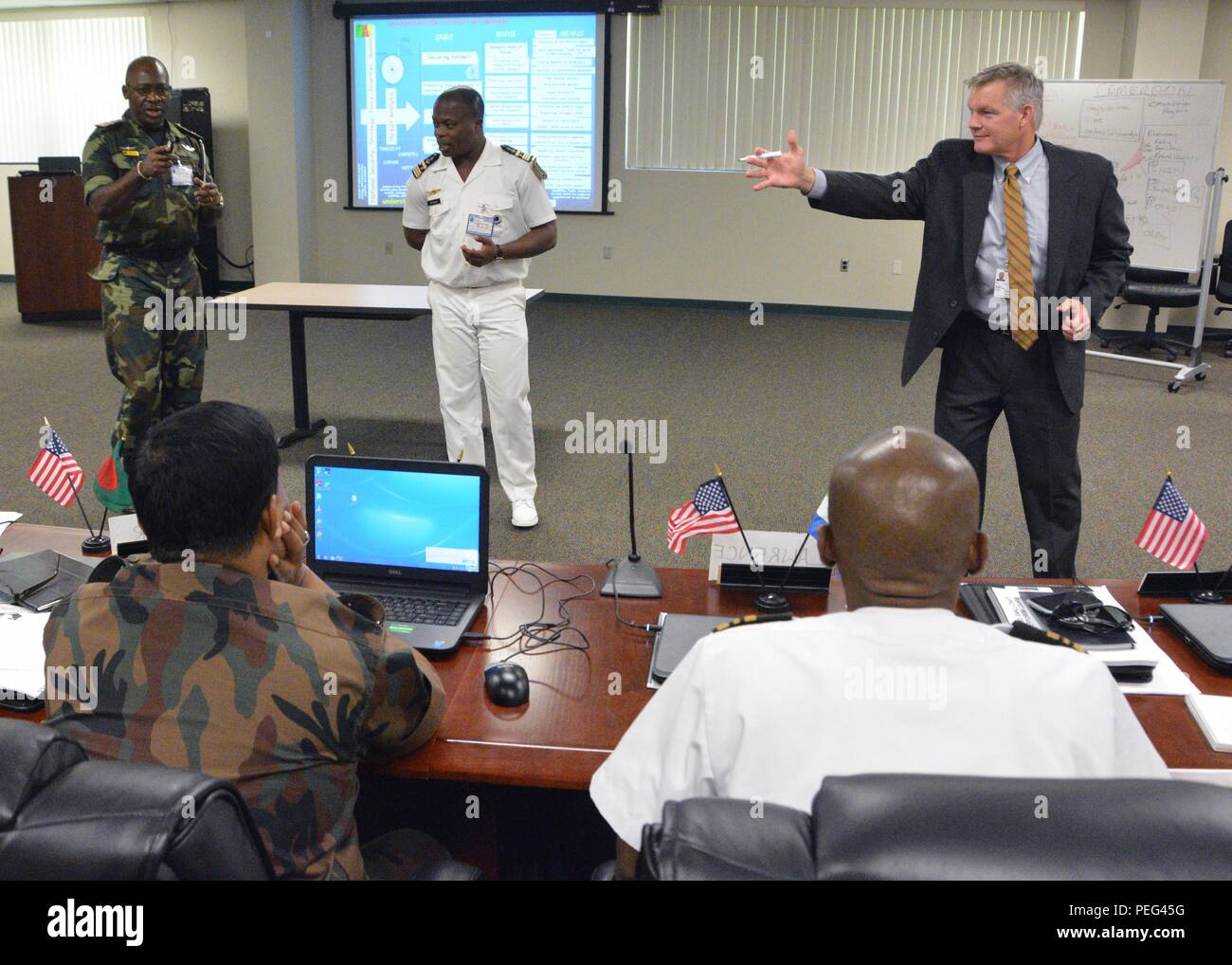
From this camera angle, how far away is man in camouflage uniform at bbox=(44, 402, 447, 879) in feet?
4.29

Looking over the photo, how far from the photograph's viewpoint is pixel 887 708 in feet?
3.54

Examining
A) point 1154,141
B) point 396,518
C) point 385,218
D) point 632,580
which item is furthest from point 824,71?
point 396,518

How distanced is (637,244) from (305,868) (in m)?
8.57

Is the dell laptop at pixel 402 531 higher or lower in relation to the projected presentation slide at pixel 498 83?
lower

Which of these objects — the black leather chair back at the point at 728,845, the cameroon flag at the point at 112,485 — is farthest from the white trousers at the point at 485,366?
the black leather chair back at the point at 728,845

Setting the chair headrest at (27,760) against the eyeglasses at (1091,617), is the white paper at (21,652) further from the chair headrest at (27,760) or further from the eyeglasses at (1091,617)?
the eyeglasses at (1091,617)

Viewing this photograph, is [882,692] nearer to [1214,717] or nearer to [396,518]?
[1214,717]

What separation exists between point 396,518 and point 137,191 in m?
2.69

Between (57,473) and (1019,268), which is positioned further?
(1019,268)

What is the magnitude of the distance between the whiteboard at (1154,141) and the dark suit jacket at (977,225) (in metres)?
4.58

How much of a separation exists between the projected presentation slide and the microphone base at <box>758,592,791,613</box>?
24.4 feet

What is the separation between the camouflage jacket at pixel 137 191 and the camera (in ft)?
13.3

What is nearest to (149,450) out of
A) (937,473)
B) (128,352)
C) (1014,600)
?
(937,473)

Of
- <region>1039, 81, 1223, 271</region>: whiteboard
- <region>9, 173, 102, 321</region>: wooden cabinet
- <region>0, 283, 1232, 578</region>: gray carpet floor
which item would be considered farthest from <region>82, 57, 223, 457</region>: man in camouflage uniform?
<region>1039, 81, 1223, 271</region>: whiteboard
